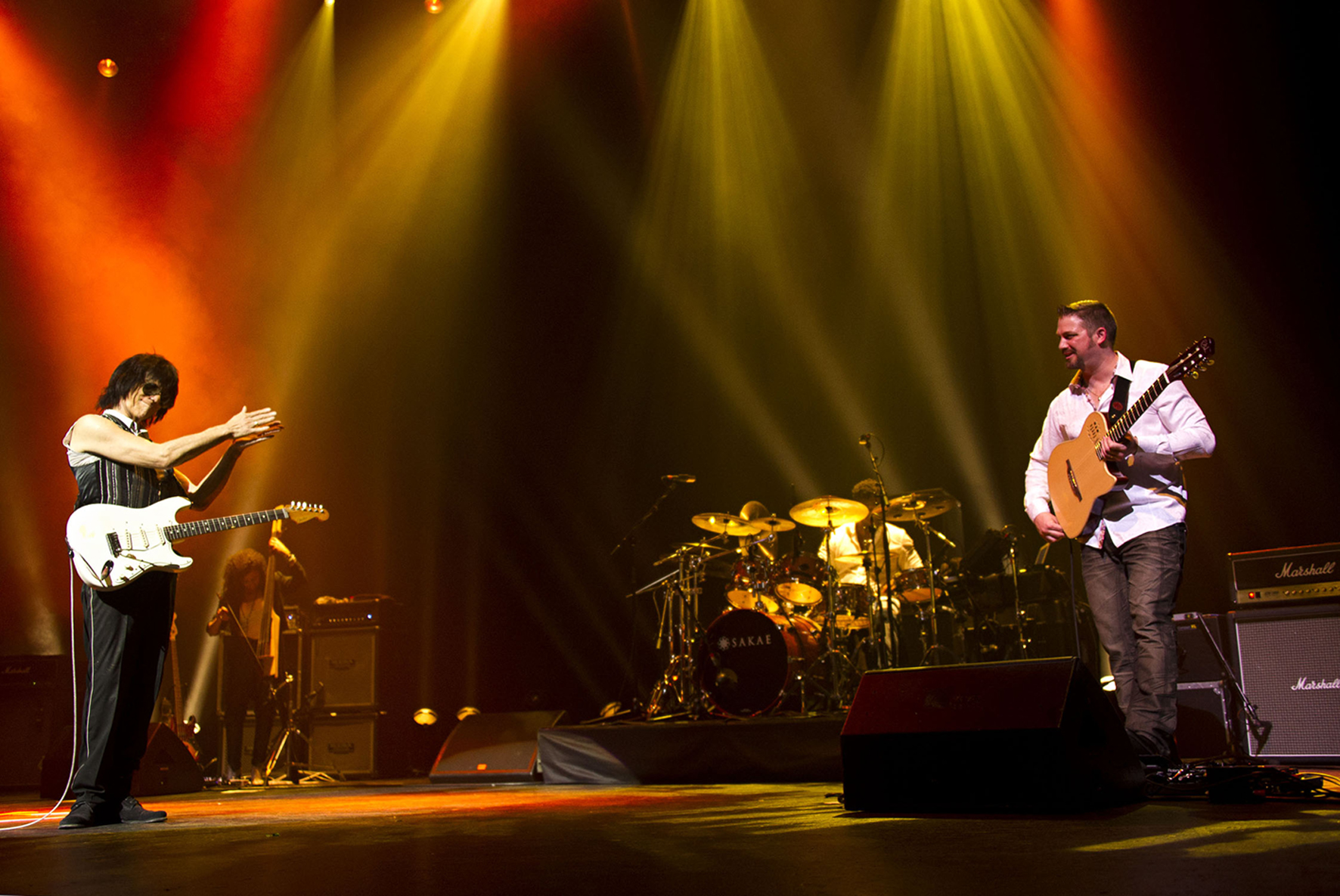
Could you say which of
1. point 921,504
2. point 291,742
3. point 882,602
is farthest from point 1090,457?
point 291,742

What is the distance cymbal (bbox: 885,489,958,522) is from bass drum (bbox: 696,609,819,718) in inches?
41.8

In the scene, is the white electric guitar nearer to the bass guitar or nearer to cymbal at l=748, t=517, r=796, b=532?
the bass guitar

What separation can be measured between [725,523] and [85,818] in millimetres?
4283

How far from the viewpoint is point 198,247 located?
7.68 metres

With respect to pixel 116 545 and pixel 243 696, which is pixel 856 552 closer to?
pixel 243 696

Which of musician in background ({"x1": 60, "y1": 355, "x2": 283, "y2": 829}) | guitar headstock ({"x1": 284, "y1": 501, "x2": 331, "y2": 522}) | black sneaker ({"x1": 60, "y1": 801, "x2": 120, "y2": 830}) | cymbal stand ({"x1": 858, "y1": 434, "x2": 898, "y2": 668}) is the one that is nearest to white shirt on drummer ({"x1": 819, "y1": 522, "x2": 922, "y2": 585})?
cymbal stand ({"x1": 858, "y1": 434, "x2": 898, "y2": 668})

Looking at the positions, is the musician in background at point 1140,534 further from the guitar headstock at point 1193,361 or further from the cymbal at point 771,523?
the cymbal at point 771,523

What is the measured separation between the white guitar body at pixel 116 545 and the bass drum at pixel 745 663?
354 centimetres

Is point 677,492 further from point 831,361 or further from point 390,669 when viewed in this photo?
point 390,669

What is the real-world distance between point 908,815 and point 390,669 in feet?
17.5

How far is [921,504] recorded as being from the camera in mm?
6285

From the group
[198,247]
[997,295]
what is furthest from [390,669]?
[997,295]

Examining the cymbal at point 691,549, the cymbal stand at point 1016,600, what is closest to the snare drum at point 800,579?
the cymbal at point 691,549

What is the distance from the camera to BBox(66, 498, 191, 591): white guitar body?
11.1ft
